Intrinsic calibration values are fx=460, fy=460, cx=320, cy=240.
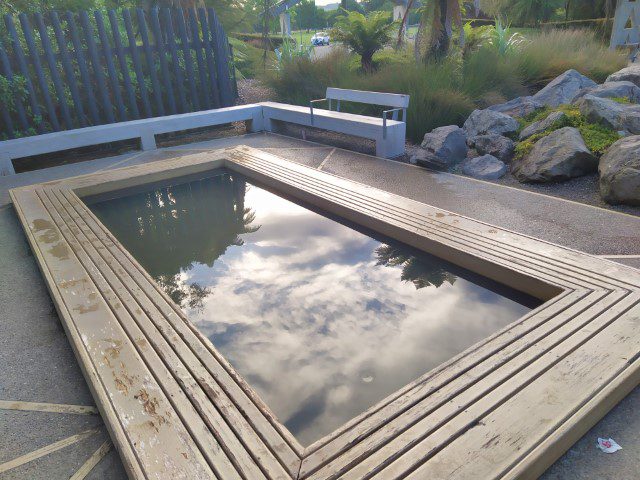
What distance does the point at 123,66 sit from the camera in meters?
7.86

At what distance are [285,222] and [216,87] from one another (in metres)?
5.49

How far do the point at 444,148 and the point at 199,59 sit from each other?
539cm

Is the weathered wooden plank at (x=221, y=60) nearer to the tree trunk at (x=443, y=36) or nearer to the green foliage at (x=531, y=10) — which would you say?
the tree trunk at (x=443, y=36)

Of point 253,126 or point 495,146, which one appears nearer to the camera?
point 495,146

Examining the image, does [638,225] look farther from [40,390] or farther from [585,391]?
[40,390]

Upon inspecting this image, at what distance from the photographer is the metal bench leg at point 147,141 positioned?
7.38m

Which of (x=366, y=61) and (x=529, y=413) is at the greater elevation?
(x=366, y=61)

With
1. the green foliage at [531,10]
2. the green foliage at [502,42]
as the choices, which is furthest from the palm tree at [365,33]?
the green foliage at [531,10]

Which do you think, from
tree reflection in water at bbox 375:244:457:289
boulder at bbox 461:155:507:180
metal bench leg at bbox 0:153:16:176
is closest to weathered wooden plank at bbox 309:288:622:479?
tree reflection in water at bbox 375:244:457:289

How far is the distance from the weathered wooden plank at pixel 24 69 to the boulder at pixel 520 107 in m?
7.28

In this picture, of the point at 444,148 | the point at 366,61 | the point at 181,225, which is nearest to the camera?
the point at 181,225

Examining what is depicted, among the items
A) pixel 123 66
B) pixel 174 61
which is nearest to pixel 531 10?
pixel 174 61

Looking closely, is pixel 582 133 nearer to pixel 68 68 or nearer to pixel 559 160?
pixel 559 160

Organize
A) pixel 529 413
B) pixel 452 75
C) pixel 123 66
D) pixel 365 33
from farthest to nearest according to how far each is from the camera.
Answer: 1. pixel 365 33
2. pixel 123 66
3. pixel 452 75
4. pixel 529 413
